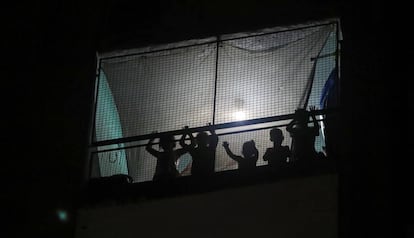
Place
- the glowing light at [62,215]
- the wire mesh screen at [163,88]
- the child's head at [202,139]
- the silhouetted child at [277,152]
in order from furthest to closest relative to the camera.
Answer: the wire mesh screen at [163,88]
the child's head at [202,139]
the glowing light at [62,215]
the silhouetted child at [277,152]

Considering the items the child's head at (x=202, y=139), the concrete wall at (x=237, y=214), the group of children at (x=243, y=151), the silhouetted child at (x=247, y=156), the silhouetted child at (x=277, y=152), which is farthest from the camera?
the child's head at (x=202, y=139)

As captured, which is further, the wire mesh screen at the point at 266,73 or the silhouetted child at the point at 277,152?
the wire mesh screen at the point at 266,73

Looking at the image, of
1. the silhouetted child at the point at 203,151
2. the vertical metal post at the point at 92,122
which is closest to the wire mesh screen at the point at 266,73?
the silhouetted child at the point at 203,151

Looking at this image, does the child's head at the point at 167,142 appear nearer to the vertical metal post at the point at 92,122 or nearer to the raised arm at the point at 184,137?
the raised arm at the point at 184,137

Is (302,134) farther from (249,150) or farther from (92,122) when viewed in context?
(92,122)

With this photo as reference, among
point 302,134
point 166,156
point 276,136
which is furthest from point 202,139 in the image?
point 302,134

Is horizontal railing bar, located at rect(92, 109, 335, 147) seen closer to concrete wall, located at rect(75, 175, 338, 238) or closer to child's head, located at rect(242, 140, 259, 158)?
child's head, located at rect(242, 140, 259, 158)

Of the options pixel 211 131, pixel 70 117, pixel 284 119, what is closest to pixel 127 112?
pixel 70 117

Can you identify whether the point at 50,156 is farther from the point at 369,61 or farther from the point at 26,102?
the point at 369,61

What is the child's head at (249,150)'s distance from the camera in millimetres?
11531

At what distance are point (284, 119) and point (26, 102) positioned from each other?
12.4ft

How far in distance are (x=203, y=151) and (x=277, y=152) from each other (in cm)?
97

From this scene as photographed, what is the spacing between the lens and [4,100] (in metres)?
13.1

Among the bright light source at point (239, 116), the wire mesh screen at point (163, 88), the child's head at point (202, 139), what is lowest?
the child's head at point (202, 139)
